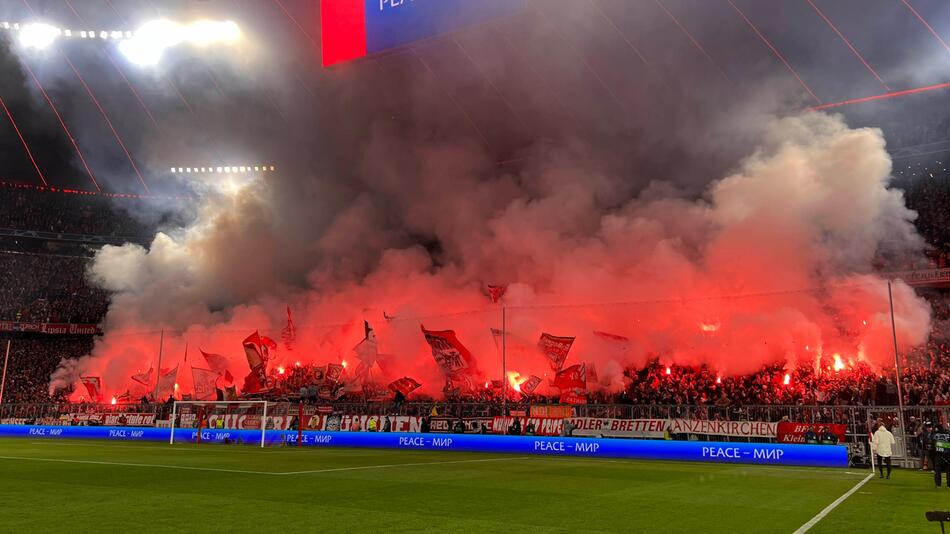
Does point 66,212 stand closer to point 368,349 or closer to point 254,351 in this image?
point 254,351

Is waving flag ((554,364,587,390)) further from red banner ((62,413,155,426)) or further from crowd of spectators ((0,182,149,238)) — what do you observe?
crowd of spectators ((0,182,149,238))

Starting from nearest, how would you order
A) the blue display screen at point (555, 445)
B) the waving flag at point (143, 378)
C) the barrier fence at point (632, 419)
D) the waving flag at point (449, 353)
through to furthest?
the blue display screen at point (555, 445)
the barrier fence at point (632, 419)
the waving flag at point (449, 353)
the waving flag at point (143, 378)

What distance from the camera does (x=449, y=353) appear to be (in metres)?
39.9

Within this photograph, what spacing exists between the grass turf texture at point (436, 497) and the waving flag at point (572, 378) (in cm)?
1670

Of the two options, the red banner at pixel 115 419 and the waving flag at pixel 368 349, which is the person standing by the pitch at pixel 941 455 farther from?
the red banner at pixel 115 419

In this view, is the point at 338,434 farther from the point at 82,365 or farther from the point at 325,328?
the point at 82,365

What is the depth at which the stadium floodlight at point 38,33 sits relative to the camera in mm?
38312

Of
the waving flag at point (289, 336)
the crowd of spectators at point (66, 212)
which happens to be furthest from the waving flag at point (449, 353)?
the crowd of spectators at point (66, 212)

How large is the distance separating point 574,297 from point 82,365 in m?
38.7

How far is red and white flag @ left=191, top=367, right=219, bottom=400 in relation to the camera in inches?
1820

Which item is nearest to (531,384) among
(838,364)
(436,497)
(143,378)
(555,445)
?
(555,445)

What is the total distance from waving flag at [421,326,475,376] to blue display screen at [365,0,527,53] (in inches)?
984

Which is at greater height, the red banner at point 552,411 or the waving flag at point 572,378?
the waving flag at point 572,378

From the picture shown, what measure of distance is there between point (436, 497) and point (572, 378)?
25389mm
